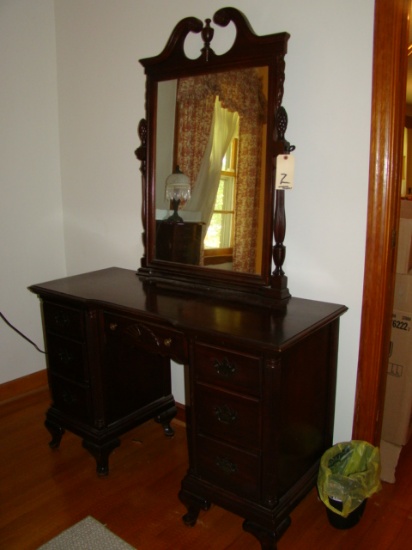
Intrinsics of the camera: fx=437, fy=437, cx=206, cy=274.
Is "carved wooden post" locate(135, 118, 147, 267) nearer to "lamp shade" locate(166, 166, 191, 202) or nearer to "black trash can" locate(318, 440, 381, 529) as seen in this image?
"lamp shade" locate(166, 166, 191, 202)

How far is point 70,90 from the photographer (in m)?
2.52

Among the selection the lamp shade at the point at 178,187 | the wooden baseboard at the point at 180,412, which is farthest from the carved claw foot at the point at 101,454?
the lamp shade at the point at 178,187

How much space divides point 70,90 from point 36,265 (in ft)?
3.42

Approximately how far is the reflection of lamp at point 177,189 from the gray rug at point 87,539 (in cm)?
127

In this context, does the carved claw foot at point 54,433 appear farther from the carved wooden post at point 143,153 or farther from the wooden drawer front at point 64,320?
the carved wooden post at point 143,153

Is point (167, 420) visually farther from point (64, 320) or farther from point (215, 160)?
point (215, 160)

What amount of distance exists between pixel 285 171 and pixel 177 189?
546 millimetres

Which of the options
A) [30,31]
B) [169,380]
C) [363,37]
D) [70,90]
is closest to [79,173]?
[70,90]

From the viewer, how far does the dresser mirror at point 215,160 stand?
1668mm

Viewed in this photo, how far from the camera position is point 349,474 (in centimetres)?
162

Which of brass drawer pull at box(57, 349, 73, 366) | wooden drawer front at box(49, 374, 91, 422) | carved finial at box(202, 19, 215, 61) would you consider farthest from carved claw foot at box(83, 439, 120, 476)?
carved finial at box(202, 19, 215, 61)

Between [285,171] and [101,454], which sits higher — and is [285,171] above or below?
above

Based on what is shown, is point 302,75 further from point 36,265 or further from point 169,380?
point 36,265

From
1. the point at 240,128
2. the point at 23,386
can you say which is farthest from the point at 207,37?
the point at 23,386
